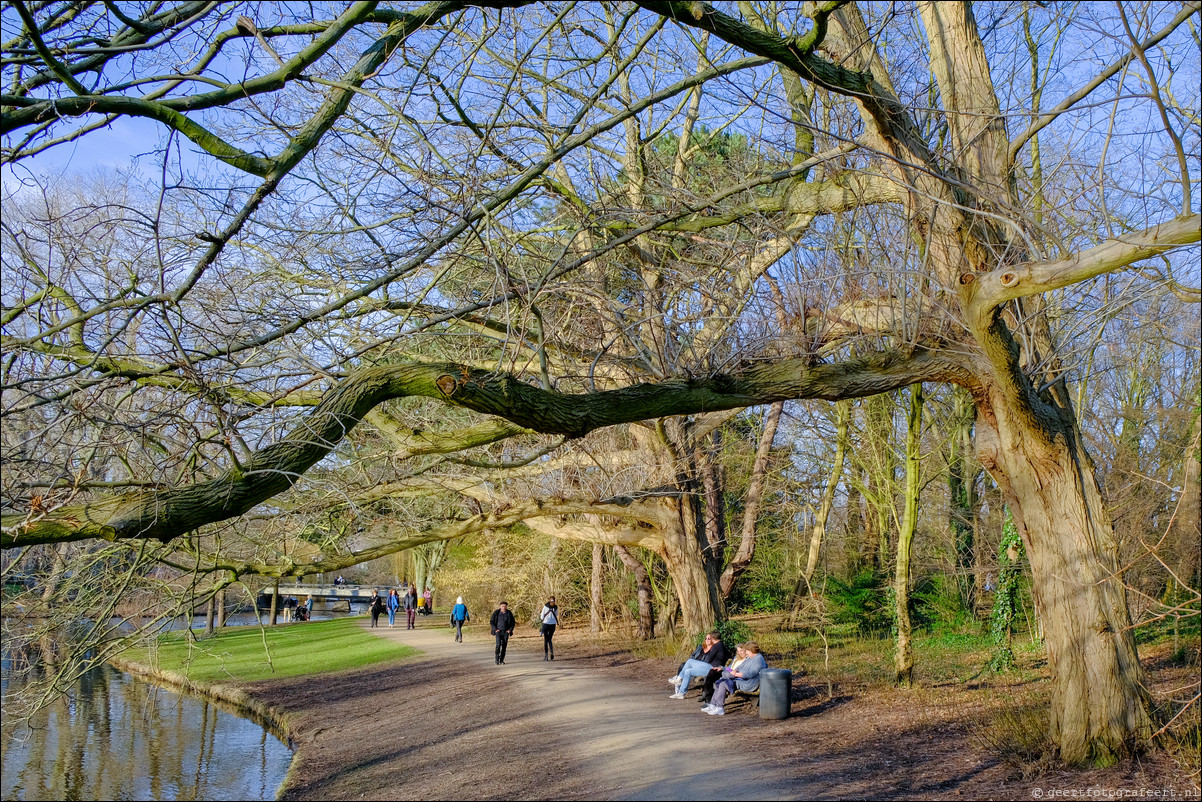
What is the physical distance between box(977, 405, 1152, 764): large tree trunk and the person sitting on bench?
15.0ft

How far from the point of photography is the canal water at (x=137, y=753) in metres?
12.2

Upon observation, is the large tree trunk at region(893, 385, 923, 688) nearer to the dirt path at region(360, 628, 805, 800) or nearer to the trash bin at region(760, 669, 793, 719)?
the trash bin at region(760, 669, 793, 719)

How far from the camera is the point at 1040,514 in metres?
8.66

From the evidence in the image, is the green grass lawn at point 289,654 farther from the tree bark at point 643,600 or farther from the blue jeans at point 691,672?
the blue jeans at point 691,672

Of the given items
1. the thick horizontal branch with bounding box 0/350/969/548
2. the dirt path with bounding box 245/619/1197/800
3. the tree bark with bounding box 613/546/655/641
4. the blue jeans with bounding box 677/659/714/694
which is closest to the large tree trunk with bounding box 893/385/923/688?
the dirt path with bounding box 245/619/1197/800

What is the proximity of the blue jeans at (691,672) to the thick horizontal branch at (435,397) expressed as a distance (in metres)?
6.80

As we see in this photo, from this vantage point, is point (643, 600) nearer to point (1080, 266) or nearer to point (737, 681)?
point (737, 681)

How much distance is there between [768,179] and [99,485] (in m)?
6.15

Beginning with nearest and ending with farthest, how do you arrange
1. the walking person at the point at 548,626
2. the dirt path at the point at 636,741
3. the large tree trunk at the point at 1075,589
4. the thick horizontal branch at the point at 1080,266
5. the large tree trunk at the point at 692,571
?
1. the thick horizontal branch at the point at 1080,266
2. the large tree trunk at the point at 1075,589
3. the dirt path at the point at 636,741
4. the large tree trunk at the point at 692,571
5. the walking person at the point at 548,626

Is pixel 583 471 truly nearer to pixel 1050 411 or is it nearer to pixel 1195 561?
pixel 1050 411

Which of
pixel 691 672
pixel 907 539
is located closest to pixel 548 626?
pixel 691 672

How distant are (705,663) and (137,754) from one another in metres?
9.47

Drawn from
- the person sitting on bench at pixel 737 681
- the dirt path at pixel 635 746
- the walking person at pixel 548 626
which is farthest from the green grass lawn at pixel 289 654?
the person sitting on bench at pixel 737 681

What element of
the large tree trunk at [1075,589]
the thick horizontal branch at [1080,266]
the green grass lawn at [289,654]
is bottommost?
the green grass lawn at [289,654]
